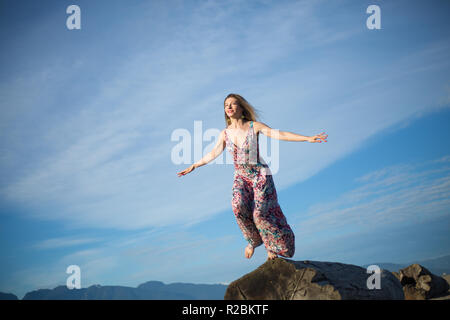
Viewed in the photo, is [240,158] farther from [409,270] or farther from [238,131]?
[409,270]

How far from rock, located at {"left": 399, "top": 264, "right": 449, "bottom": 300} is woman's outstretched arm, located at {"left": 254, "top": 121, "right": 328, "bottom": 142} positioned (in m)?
4.93

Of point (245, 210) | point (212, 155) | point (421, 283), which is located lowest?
point (421, 283)

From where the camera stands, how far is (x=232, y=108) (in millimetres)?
6859

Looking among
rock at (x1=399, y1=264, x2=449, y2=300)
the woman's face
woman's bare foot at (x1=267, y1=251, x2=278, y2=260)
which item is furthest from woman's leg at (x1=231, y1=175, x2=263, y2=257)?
rock at (x1=399, y1=264, x2=449, y2=300)

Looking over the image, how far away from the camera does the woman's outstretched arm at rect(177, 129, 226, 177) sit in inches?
281

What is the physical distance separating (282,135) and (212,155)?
1.49 m

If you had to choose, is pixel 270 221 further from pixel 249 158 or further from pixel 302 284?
pixel 302 284

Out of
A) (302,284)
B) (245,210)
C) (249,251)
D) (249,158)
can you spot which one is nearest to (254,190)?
(245,210)

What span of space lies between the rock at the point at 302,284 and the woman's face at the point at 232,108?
9.14ft

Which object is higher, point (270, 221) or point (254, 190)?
point (254, 190)

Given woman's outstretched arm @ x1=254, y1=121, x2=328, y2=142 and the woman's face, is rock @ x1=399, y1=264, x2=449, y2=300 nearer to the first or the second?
woman's outstretched arm @ x1=254, y1=121, x2=328, y2=142

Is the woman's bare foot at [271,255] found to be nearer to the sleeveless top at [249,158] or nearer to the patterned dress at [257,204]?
the patterned dress at [257,204]
